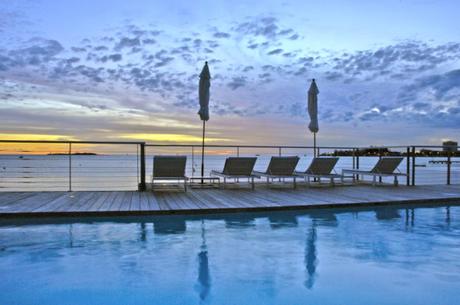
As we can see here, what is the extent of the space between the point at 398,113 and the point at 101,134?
509 inches

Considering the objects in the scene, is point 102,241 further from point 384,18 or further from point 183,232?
point 384,18

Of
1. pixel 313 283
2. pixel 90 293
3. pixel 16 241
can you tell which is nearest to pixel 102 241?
pixel 16 241

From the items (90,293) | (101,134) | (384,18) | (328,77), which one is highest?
(384,18)

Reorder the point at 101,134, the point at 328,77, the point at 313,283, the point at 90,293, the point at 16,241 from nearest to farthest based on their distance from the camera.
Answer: the point at 90,293 < the point at 313,283 < the point at 16,241 < the point at 328,77 < the point at 101,134

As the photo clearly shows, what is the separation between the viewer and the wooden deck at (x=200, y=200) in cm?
588

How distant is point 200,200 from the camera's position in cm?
691

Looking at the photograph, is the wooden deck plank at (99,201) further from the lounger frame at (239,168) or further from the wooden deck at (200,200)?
the lounger frame at (239,168)

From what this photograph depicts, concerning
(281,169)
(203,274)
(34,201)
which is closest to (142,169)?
(34,201)

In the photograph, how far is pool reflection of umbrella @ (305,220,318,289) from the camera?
3.53 meters

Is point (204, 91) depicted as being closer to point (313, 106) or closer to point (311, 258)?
point (313, 106)

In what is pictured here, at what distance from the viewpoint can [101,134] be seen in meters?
19.5

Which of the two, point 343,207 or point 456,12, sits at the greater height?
point 456,12

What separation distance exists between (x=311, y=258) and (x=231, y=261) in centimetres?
80

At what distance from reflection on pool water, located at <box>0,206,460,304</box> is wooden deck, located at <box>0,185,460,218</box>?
18 centimetres
